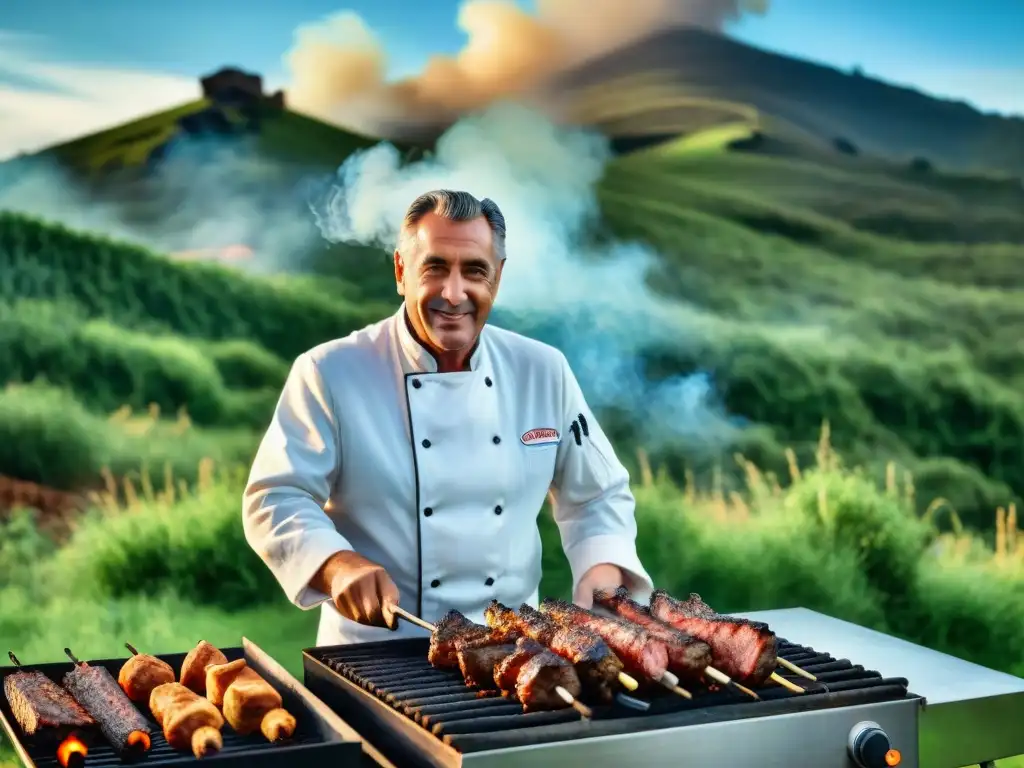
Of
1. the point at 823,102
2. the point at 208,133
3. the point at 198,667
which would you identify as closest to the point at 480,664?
the point at 198,667

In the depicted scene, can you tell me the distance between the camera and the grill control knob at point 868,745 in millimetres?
2271

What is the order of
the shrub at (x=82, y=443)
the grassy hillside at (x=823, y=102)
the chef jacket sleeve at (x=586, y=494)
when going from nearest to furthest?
1. the chef jacket sleeve at (x=586, y=494)
2. the shrub at (x=82, y=443)
3. the grassy hillside at (x=823, y=102)

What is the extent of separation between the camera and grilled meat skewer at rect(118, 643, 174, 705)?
8.57ft

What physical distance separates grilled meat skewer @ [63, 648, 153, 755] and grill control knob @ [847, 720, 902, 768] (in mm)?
1322

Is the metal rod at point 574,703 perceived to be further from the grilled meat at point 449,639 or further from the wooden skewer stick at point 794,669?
the wooden skewer stick at point 794,669

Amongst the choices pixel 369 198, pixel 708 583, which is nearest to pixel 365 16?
pixel 369 198

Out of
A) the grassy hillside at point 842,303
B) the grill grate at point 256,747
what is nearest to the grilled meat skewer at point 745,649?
the grill grate at point 256,747

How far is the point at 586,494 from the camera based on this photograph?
3.61m

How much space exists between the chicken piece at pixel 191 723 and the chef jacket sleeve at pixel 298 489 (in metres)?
0.58

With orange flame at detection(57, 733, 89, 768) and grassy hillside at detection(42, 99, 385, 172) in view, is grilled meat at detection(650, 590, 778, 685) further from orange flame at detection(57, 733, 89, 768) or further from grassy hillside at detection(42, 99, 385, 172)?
grassy hillside at detection(42, 99, 385, 172)

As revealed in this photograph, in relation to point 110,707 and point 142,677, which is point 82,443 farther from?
point 110,707

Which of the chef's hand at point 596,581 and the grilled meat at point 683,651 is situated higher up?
the grilled meat at point 683,651

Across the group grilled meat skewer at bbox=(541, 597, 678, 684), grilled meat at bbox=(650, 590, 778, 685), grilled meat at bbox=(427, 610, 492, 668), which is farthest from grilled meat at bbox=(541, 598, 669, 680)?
grilled meat at bbox=(427, 610, 492, 668)

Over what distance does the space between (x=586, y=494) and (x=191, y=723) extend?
1568mm
